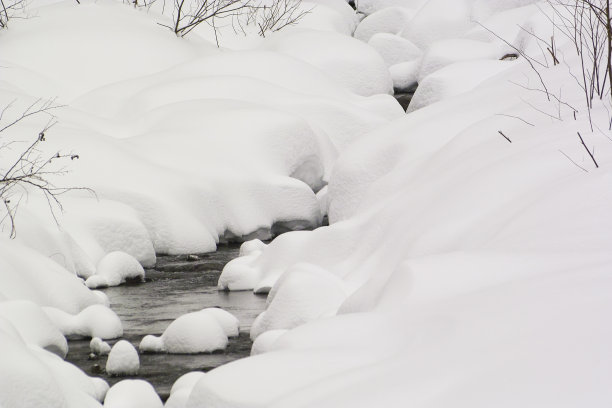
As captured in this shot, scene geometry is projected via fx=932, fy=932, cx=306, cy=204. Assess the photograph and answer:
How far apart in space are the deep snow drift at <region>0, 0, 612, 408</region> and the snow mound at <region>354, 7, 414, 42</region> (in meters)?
2.77

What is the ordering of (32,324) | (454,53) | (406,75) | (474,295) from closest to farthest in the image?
(474,295), (32,324), (454,53), (406,75)

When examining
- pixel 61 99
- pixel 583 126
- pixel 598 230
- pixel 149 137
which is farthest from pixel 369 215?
pixel 61 99

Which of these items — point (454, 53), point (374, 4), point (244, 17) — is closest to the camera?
point (454, 53)

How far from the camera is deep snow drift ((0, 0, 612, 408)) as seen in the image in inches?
87.0

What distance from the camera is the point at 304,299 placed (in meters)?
4.75

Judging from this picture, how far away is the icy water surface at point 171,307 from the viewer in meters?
4.57

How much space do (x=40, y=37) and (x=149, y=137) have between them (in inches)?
137

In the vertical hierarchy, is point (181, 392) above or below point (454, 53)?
above

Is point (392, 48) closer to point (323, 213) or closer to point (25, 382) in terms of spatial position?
point (323, 213)

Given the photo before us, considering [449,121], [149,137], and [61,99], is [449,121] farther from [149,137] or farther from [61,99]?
[61,99]

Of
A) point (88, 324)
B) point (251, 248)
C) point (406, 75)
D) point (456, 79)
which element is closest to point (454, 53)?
point (406, 75)

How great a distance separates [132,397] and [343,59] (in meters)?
11.0

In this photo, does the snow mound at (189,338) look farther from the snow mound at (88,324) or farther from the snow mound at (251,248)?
the snow mound at (251,248)

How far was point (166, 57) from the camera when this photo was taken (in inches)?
510
